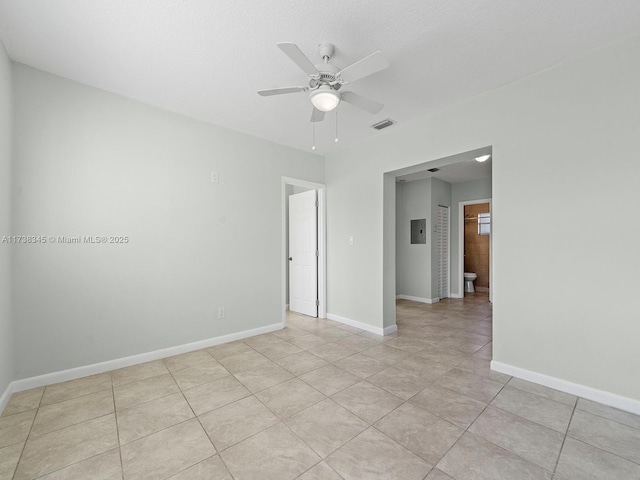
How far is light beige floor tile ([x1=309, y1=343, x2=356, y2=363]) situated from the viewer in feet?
10.4

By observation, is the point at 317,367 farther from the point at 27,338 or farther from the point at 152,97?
the point at 152,97

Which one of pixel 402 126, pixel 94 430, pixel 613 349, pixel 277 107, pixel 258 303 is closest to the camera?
pixel 94 430

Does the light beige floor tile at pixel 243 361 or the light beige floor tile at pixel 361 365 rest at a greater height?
the light beige floor tile at pixel 361 365

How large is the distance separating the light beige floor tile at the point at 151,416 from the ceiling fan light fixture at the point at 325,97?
260 cm

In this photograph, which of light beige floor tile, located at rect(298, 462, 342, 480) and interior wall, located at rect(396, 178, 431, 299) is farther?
interior wall, located at rect(396, 178, 431, 299)

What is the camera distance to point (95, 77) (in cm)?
261

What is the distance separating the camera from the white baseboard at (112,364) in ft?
8.02

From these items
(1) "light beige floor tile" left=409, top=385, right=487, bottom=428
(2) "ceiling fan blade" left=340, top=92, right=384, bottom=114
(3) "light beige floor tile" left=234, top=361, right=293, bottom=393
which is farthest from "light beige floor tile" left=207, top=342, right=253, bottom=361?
(2) "ceiling fan blade" left=340, top=92, right=384, bottom=114

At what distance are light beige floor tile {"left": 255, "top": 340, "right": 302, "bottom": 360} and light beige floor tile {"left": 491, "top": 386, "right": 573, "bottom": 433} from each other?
207cm

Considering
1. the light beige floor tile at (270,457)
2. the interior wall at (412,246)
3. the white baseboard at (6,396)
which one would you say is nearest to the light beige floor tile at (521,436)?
the light beige floor tile at (270,457)

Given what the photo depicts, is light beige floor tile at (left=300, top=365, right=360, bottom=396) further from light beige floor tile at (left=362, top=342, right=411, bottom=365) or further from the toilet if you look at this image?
the toilet

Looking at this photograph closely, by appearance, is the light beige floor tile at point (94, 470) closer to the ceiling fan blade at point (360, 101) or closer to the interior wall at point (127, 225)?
the interior wall at point (127, 225)

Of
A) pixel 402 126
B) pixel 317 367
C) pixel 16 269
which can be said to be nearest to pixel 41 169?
pixel 16 269

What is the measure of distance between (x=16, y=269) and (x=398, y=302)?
19.4ft
